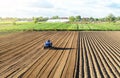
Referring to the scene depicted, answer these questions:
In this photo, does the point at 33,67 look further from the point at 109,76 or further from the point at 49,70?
the point at 109,76

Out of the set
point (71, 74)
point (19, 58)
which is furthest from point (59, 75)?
point (19, 58)

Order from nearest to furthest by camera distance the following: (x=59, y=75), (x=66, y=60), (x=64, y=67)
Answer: (x=59, y=75)
(x=64, y=67)
(x=66, y=60)

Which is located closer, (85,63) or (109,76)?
(109,76)

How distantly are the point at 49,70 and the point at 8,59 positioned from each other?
536 cm

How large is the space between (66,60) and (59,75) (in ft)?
16.0

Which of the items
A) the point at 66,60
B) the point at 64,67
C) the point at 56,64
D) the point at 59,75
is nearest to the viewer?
the point at 59,75

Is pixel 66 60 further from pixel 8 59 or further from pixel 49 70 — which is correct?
pixel 8 59

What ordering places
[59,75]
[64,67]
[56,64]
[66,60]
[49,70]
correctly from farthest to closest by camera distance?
[66,60] → [56,64] → [64,67] → [49,70] → [59,75]

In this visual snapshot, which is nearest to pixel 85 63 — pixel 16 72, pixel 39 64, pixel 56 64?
pixel 56 64

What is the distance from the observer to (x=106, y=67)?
16391 mm

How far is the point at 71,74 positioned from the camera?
Answer: 13.9 meters

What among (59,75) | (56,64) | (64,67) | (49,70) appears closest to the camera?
(59,75)

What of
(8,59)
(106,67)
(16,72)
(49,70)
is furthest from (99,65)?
(8,59)

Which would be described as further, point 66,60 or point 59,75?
point 66,60
